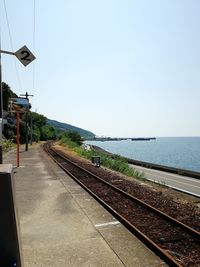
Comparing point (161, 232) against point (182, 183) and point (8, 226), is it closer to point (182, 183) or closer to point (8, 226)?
point (8, 226)

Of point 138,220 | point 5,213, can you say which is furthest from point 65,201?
point 5,213

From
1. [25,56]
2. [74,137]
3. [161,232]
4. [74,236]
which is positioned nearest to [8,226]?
[74,236]

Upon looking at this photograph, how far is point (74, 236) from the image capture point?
7672mm

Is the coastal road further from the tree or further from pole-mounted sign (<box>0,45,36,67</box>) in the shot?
the tree

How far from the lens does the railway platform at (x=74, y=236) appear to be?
Result: 20.4ft

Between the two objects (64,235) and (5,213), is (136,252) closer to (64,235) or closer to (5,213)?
(64,235)

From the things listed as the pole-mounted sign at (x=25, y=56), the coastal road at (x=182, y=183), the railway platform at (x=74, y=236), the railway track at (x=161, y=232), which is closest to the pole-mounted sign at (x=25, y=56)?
the pole-mounted sign at (x=25, y=56)

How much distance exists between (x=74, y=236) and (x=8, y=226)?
3711 mm

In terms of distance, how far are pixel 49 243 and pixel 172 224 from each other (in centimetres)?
340

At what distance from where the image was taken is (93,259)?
20.4 feet

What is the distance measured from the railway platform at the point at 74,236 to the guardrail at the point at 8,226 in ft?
6.20

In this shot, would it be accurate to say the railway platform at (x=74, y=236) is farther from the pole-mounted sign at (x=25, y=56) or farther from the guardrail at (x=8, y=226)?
the pole-mounted sign at (x=25, y=56)

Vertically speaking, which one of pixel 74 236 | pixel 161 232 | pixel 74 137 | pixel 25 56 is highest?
pixel 25 56

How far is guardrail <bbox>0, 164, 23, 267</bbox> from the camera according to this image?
414 cm
